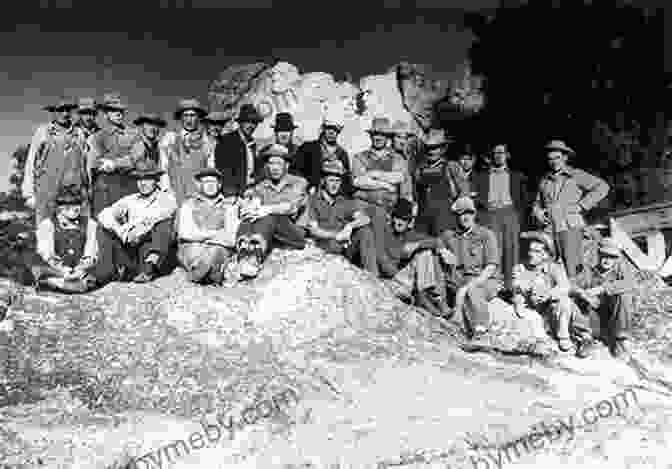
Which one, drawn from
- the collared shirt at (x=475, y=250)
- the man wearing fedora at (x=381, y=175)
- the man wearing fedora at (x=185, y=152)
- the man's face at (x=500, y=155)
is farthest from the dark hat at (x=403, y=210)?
the man wearing fedora at (x=185, y=152)

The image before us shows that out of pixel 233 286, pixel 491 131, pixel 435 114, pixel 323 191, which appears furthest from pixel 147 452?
pixel 435 114

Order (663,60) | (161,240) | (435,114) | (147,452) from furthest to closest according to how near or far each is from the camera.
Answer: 1. (435,114)
2. (663,60)
3. (161,240)
4. (147,452)

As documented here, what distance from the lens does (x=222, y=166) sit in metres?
8.83

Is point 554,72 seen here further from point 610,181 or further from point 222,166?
point 222,166

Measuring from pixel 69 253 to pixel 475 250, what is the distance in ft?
12.8

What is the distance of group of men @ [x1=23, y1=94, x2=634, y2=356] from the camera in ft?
24.4

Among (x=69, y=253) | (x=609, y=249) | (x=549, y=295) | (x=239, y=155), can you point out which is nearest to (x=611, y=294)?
(x=609, y=249)

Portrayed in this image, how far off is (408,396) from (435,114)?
327 inches

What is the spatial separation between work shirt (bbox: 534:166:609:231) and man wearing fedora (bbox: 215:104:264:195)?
327 centimetres

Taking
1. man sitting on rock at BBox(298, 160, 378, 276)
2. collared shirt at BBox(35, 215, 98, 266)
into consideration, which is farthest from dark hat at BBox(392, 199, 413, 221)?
collared shirt at BBox(35, 215, 98, 266)

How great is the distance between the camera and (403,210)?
8.17 m

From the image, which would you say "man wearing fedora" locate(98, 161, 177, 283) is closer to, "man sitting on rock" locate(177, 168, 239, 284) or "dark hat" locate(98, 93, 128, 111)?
"man sitting on rock" locate(177, 168, 239, 284)

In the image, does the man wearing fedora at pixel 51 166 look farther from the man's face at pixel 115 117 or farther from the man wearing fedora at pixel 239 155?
the man wearing fedora at pixel 239 155

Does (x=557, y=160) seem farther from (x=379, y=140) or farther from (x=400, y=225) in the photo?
(x=400, y=225)
